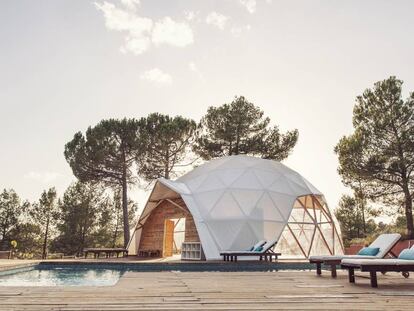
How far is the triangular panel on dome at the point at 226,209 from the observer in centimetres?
1349

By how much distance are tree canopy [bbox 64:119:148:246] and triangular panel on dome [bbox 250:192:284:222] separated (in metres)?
9.59

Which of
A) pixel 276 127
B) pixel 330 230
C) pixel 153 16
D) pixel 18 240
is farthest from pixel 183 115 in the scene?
pixel 18 240

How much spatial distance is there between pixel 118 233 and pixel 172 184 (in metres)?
19.5

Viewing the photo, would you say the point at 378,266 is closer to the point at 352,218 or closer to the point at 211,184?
the point at 211,184

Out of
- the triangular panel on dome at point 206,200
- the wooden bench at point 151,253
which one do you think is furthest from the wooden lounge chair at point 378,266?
the wooden bench at point 151,253

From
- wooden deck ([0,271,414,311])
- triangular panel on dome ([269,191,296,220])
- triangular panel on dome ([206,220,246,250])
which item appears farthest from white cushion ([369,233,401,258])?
triangular panel on dome ([269,191,296,220])

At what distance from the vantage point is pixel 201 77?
10.8 meters

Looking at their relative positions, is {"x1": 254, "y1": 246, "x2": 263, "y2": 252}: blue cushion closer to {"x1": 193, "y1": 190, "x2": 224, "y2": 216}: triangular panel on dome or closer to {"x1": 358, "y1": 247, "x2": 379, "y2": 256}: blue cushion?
{"x1": 193, "y1": 190, "x2": 224, "y2": 216}: triangular panel on dome

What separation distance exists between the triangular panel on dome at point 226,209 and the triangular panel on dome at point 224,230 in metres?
0.21

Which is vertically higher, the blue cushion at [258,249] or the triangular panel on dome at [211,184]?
the triangular panel on dome at [211,184]

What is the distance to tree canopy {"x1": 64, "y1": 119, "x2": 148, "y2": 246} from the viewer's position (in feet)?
68.2

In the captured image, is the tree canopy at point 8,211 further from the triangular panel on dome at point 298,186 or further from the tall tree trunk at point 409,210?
the tall tree trunk at point 409,210

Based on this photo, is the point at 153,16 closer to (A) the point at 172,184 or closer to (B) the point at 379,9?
(B) the point at 379,9

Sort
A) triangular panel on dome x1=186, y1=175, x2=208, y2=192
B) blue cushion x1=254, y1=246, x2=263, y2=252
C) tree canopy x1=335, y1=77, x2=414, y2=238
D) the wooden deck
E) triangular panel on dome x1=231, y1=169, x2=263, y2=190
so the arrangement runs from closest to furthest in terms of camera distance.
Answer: the wooden deck, blue cushion x1=254, y1=246, x2=263, y2=252, triangular panel on dome x1=231, y1=169, x2=263, y2=190, triangular panel on dome x1=186, y1=175, x2=208, y2=192, tree canopy x1=335, y1=77, x2=414, y2=238
